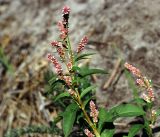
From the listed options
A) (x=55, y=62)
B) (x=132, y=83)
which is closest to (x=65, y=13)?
(x=55, y=62)

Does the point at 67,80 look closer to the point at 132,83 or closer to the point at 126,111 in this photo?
the point at 126,111

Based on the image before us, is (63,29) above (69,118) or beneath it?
above

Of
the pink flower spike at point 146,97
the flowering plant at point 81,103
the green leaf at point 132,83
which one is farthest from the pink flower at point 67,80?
the green leaf at point 132,83

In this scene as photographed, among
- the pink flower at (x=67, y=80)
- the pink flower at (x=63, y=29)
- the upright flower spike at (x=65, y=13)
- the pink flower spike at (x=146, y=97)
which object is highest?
the upright flower spike at (x=65, y=13)

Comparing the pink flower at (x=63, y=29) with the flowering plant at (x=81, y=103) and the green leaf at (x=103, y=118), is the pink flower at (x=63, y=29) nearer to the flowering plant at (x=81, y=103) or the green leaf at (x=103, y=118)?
the flowering plant at (x=81, y=103)

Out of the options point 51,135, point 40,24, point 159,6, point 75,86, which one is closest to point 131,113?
point 75,86

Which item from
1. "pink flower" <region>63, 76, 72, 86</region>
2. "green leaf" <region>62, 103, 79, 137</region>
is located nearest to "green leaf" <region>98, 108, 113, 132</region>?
"green leaf" <region>62, 103, 79, 137</region>
